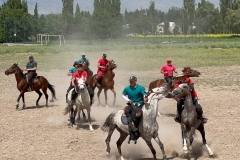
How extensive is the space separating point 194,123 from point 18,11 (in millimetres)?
95003

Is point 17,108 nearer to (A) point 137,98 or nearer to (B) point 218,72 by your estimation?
(A) point 137,98

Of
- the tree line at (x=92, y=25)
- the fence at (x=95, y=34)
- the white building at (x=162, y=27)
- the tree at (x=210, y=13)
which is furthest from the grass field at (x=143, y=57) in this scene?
the tree at (x=210, y=13)

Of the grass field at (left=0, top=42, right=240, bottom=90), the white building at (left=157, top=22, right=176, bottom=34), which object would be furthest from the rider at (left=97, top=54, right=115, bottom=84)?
the white building at (left=157, top=22, right=176, bottom=34)

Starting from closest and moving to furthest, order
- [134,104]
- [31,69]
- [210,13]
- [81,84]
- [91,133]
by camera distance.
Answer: [134,104]
[81,84]
[91,133]
[31,69]
[210,13]

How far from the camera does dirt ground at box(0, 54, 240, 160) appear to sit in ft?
42.3

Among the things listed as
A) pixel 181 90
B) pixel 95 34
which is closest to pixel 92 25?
pixel 95 34

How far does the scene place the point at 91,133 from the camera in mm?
15766

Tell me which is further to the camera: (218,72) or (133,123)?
(218,72)

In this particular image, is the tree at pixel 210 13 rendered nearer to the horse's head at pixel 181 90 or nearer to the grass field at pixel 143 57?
the grass field at pixel 143 57

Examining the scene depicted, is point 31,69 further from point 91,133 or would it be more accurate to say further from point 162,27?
point 162,27

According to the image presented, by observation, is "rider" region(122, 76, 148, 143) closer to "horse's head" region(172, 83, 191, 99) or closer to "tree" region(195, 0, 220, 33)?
"horse's head" region(172, 83, 191, 99)

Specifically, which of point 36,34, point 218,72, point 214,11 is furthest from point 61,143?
point 214,11

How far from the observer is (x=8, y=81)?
32.4 metres

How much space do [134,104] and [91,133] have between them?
4464 mm
